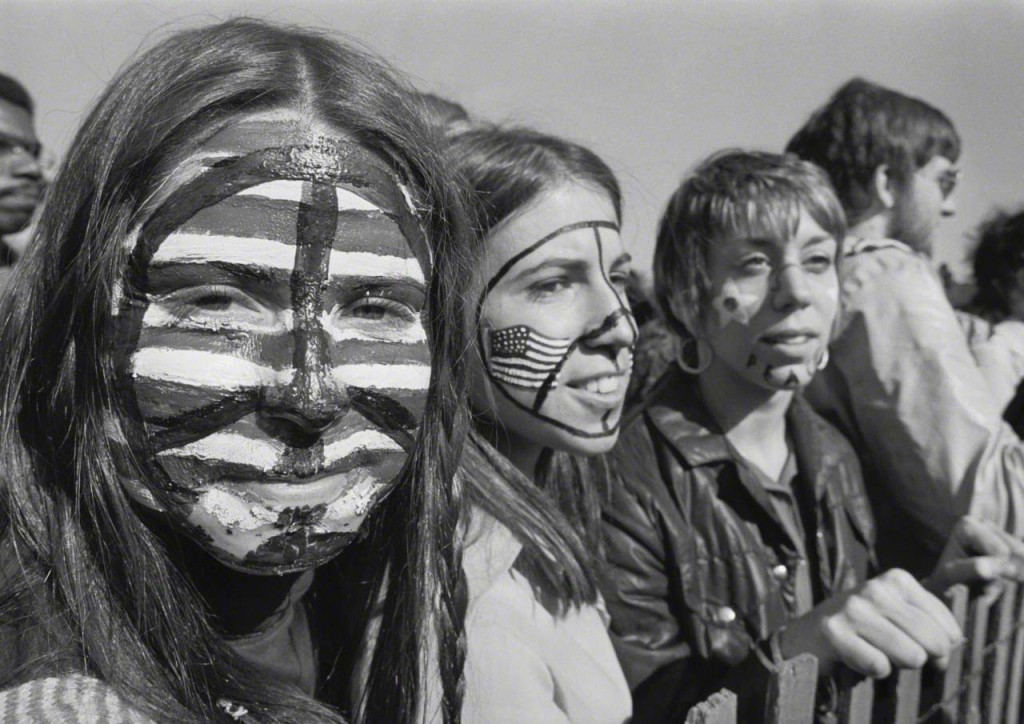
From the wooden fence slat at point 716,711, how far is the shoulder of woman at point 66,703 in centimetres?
76

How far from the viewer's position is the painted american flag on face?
1.98 m

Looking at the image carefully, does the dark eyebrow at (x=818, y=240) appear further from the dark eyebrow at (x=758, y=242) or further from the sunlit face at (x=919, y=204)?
the sunlit face at (x=919, y=204)

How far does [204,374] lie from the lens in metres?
1.21

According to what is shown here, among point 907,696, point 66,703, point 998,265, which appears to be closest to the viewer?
point 66,703

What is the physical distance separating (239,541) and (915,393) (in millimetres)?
1964

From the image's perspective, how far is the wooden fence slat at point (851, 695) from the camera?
1772mm

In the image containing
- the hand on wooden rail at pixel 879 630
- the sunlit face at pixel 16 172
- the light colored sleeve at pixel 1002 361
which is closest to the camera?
the hand on wooden rail at pixel 879 630

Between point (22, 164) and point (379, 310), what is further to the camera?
point (22, 164)

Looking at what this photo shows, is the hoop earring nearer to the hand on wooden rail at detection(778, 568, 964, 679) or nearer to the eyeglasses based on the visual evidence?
the hand on wooden rail at detection(778, 568, 964, 679)

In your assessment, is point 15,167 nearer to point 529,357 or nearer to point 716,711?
point 529,357

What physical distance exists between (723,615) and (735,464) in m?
0.38

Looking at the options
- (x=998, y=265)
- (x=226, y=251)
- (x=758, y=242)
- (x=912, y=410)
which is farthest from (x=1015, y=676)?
(x=998, y=265)

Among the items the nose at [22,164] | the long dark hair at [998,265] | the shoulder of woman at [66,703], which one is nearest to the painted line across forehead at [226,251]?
the shoulder of woman at [66,703]

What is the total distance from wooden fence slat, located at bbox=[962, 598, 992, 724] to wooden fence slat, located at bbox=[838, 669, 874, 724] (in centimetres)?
45
